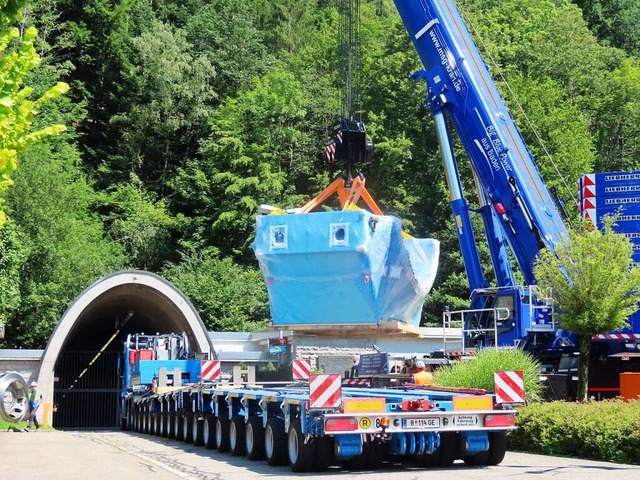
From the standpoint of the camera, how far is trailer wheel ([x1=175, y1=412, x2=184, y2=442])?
19.6 m

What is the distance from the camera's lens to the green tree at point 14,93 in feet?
27.9

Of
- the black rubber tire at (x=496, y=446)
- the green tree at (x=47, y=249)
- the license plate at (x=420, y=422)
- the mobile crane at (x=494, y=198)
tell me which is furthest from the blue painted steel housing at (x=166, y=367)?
the green tree at (x=47, y=249)

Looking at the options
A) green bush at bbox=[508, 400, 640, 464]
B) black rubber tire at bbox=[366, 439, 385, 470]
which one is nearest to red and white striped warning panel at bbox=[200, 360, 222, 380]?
green bush at bbox=[508, 400, 640, 464]

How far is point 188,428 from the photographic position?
18.9 m

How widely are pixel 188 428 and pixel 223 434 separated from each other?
2.92 m

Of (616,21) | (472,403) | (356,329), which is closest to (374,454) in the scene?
(472,403)

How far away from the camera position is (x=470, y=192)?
4772cm

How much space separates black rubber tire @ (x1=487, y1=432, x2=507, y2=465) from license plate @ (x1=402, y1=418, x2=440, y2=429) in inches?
58.1

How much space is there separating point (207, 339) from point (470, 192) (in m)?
22.7

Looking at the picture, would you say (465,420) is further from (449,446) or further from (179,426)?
(179,426)

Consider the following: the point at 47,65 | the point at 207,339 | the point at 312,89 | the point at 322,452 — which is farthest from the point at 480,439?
the point at 312,89

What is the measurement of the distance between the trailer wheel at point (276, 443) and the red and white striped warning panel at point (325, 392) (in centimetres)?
185

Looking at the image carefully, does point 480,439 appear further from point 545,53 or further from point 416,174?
point 545,53

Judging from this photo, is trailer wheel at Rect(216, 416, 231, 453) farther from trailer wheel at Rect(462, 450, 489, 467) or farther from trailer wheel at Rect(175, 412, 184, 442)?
trailer wheel at Rect(462, 450, 489, 467)
